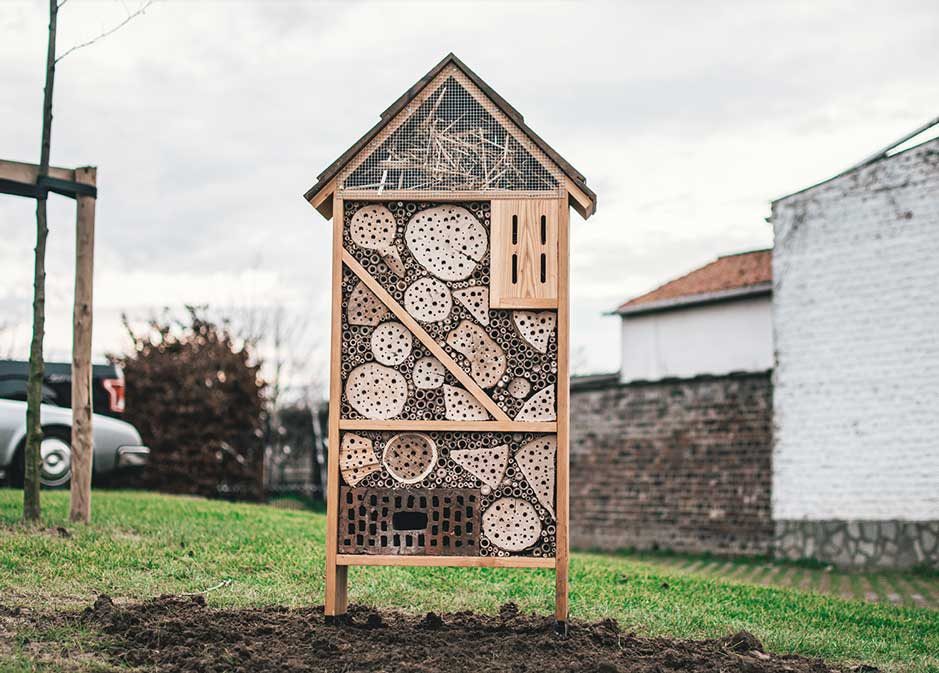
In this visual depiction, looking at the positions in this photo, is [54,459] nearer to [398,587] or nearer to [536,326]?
[398,587]

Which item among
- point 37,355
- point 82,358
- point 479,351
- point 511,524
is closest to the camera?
point 511,524

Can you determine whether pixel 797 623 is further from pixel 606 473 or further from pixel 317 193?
pixel 606 473

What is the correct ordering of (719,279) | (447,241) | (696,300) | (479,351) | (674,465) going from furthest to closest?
(719,279) → (696,300) → (674,465) → (447,241) → (479,351)

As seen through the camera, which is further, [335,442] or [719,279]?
[719,279]

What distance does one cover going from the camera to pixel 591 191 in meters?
6.33

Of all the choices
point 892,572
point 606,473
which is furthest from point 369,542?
point 606,473

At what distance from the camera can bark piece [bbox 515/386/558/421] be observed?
245 inches

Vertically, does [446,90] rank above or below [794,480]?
above

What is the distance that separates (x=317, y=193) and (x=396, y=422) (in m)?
1.43

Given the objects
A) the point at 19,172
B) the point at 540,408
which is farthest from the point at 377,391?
the point at 19,172

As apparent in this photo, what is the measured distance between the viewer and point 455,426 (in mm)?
6191

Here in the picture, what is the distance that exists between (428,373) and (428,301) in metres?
0.42

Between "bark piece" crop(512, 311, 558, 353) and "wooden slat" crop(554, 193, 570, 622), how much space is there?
0.22 feet

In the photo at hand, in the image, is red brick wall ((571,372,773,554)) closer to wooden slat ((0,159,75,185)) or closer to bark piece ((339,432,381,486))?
wooden slat ((0,159,75,185))
